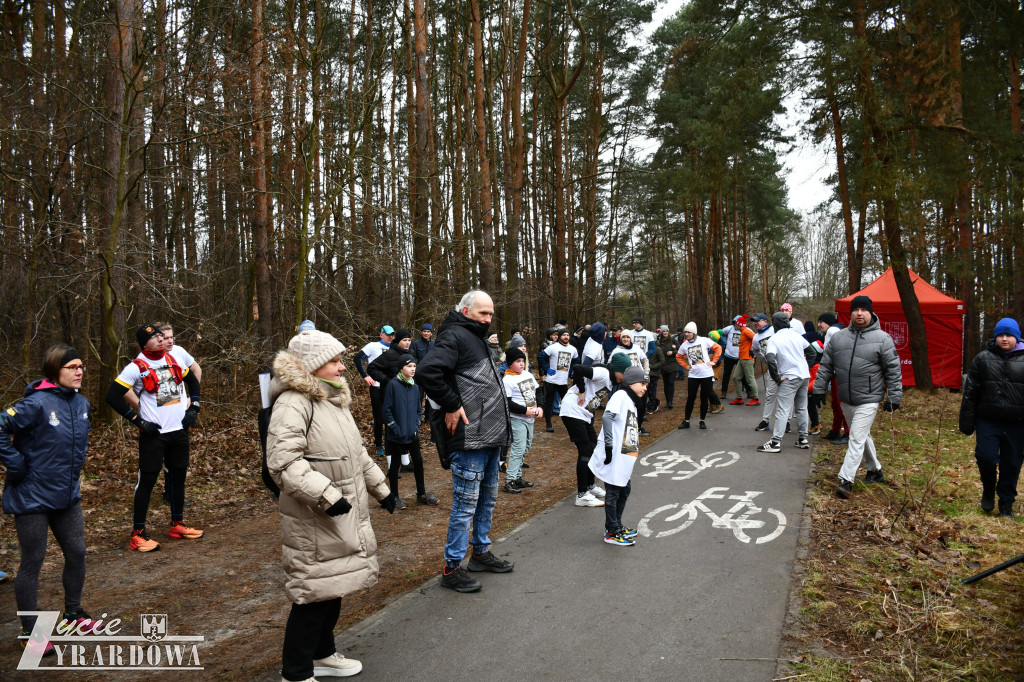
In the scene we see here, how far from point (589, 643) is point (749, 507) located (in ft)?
12.2

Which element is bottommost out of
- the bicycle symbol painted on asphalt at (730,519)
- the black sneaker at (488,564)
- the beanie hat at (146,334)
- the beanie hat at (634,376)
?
the bicycle symbol painted on asphalt at (730,519)

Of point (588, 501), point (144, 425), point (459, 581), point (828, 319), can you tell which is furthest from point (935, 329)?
point (144, 425)

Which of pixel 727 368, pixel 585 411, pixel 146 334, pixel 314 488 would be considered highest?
pixel 146 334

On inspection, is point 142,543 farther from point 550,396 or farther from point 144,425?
point 550,396

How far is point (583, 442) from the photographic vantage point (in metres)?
7.54

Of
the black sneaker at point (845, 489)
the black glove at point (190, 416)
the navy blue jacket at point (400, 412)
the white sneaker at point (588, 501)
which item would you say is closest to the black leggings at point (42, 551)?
the black glove at point (190, 416)

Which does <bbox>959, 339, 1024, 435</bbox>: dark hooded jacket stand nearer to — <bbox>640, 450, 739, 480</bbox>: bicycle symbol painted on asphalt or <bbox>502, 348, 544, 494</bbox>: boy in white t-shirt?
<bbox>640, 450, 739, 480</bbox>: bicycle symbol painted on asphalt

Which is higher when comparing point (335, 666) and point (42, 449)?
point (42, 449)

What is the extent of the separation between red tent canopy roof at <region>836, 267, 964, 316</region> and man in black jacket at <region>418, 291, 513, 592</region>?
47.1 feet

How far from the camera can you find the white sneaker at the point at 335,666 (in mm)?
3697

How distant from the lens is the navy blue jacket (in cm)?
753

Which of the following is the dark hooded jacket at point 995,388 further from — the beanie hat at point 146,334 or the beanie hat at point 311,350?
the beanie hat at point 146,334

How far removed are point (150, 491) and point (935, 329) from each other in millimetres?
17934

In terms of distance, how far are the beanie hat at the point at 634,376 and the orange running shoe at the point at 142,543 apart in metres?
4.61
